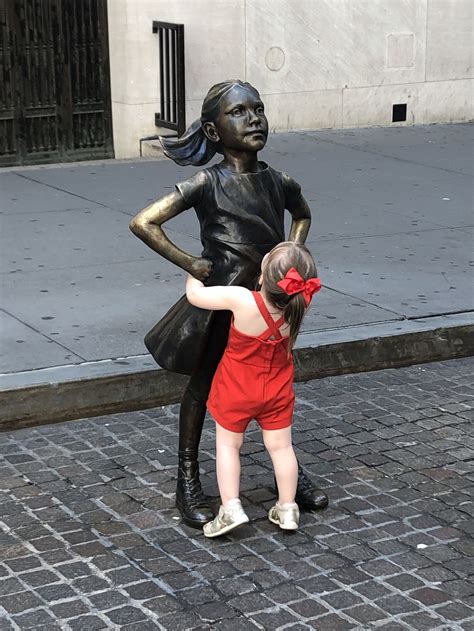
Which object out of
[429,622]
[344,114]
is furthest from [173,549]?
[344,114]

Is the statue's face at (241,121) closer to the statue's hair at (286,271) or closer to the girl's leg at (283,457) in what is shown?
the statue's hair at (286,271)

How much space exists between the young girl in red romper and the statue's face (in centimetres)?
46

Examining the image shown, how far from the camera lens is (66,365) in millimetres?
6160

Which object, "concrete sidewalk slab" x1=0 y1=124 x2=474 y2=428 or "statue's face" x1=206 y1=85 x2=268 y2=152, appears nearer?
"statue's face" x1=206 y1=85 x2=268 y2=152

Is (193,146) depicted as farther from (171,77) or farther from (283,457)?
(171,77)

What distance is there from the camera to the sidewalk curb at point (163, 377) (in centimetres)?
586

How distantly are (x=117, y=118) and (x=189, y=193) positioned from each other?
7.90 m

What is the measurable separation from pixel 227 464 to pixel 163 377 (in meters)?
1.63

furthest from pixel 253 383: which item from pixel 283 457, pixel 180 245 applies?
pixel 180 245

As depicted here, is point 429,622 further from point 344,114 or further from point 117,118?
point 344,114

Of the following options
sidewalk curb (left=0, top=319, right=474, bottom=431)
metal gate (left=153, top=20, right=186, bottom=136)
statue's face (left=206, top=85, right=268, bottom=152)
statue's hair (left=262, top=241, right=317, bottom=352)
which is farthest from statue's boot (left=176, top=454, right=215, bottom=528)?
A: metal gate (left=153, top=20, right=186, bottom=136)

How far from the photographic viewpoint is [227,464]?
4.60 m

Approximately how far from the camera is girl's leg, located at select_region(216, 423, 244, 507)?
459 cm

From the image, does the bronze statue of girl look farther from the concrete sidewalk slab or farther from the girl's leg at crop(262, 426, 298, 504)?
the concrete sidewalk slab
